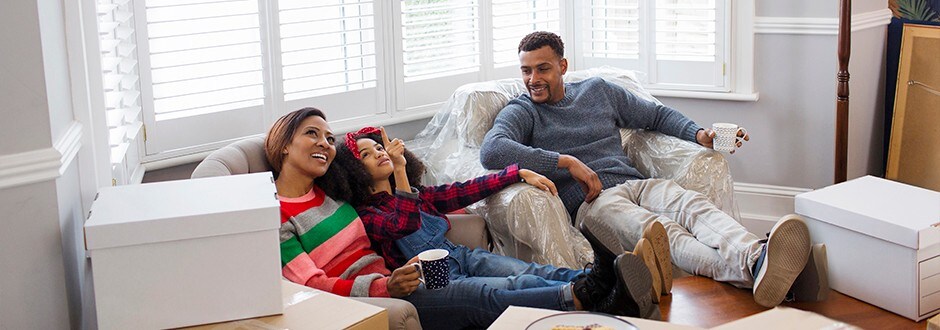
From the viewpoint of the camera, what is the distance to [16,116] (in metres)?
2.08

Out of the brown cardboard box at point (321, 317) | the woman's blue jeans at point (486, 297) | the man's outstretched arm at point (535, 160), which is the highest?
the man's outstretched arm at point (535, 160)

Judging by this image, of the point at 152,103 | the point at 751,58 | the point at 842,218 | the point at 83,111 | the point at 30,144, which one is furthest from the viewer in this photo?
the point at 751,58

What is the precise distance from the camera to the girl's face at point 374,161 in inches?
120

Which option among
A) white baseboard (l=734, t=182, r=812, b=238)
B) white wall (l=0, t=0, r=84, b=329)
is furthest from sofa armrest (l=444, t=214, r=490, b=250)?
white baseboard (l=734, t=182, r=812, b=238)

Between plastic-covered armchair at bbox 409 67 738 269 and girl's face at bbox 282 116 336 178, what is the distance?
0.60 meters

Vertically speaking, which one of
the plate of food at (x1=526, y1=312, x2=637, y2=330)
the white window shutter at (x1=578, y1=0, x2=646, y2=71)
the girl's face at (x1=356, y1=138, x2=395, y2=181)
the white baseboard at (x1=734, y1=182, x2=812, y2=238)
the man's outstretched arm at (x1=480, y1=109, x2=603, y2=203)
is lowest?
the white baseboard at (x1=734, y1=182, x2=812, y2=238)

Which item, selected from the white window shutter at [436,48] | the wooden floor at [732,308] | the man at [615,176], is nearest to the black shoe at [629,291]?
the wooden floor at [732,308]

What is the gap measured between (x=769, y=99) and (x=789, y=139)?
0.19m

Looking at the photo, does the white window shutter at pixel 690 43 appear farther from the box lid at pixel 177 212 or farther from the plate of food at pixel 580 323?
the plate of food at pixel 580 323

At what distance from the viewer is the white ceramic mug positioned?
11.5 feet

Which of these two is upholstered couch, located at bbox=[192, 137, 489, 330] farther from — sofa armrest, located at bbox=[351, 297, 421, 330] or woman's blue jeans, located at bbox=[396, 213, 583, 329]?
woman's blue jeans, located at bbox=[396, 213, 583, 329]

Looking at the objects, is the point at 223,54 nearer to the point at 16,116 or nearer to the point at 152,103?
the point at 152,103

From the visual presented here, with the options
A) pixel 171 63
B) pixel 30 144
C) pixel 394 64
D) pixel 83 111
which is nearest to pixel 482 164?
pixel 394 64

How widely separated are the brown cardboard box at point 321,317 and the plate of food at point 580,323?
474mm
